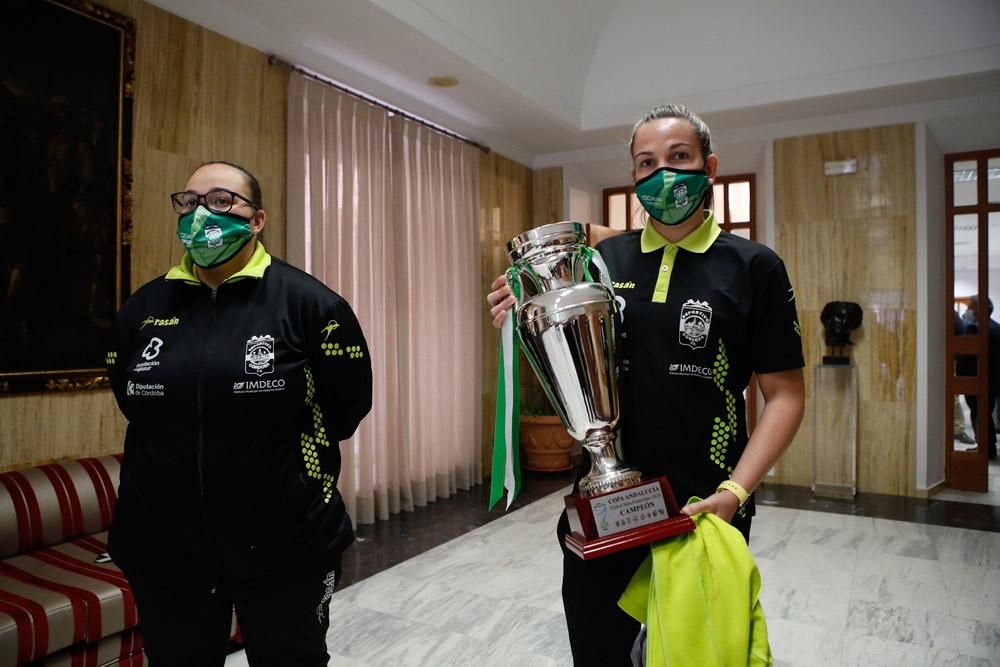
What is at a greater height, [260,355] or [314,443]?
[260,355]

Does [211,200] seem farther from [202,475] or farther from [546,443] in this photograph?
[546,443]

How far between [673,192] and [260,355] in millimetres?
843

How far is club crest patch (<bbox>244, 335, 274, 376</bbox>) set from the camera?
4.37 feet

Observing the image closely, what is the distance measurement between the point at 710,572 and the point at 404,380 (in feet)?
12.7

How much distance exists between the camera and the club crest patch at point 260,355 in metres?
1.33

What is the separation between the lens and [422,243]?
496 centimetres

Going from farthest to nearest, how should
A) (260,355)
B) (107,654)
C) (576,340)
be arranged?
(107,654) → (260,355) → (576,340)

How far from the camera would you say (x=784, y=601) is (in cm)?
308

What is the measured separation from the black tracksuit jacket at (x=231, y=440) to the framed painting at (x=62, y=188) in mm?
1662

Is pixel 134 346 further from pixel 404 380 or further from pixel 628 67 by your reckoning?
pixel 628 67

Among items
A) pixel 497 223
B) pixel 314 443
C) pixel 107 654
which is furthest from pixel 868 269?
pixel 107 654

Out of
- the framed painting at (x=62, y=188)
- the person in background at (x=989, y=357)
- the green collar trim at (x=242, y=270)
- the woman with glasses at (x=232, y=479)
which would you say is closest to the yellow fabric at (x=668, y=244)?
the woman with glasses at (x=232, y=479)

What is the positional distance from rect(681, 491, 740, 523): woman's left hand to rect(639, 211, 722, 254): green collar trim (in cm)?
42

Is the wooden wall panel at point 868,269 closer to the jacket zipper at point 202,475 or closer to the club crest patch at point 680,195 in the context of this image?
the club crest patch at point 680,195
